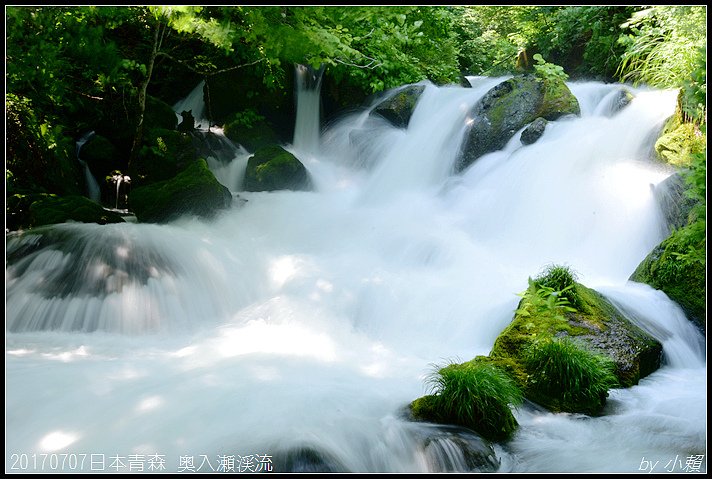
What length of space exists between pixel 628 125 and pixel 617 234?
2322 millimetres

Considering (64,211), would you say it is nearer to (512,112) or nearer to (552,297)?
(552,297)

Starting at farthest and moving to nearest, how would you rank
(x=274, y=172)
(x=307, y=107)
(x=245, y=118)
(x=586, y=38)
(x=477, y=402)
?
1. (x=586, y=38)
2. (x=307, y=107)
3. (x=245, y=118)
4. (x=274, y=172)
5. (x=477, y=402)

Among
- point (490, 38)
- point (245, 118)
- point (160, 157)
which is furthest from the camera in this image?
point (490, 38)

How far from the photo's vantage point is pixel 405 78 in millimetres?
9234

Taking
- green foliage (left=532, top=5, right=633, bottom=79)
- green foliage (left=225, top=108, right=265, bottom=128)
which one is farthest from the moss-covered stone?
green foliage (left=225, top=108, right=265, bottom=128)

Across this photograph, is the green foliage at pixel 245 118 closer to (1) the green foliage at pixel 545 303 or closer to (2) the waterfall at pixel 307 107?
(2) the waterfall at pixel 307 107

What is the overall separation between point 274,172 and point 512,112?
4149 mm

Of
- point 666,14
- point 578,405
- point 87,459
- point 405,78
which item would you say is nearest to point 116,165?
point 405,78

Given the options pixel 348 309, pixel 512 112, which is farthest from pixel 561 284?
pixel 512 112

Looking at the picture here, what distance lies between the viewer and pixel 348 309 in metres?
6.11

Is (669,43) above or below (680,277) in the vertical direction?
above

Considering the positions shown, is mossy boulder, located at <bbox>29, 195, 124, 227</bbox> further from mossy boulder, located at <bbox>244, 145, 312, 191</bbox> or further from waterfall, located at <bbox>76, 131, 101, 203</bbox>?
mossy boulder, located at <bbox>244, 145, 312, 191</bbox>

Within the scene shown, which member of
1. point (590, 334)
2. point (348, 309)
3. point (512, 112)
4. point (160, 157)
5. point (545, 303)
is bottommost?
point (590, 334)

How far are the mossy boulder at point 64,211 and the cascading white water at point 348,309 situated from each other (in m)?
0.47
